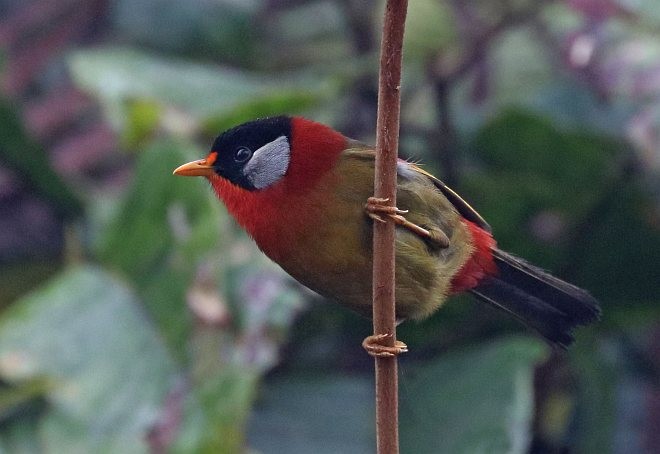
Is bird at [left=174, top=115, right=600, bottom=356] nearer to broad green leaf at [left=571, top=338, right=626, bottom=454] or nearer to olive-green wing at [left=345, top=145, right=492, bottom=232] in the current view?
olive-green wing at [left=345, top=145, right=492, bottom=232]

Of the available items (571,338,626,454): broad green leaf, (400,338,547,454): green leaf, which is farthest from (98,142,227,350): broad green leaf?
(571,338,626,454): broad green leaf

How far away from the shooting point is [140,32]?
188 inches

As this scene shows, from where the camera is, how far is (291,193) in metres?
2.28

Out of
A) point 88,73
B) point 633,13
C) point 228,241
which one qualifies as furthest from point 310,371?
point 633,13

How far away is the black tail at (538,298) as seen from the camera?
8.39ft

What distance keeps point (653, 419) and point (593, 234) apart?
0.64m

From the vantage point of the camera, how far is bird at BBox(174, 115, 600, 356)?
2240 mm

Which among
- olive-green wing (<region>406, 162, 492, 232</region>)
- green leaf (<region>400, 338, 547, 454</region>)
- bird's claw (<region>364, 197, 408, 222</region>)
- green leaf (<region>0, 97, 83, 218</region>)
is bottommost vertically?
bird's claw (<region>364, 197, 408, 222</region>)

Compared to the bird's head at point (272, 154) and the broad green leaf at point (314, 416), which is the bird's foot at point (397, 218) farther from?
the broad green leaf at point (314, 416)

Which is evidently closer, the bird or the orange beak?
the bird

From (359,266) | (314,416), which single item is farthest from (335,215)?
(314,416)

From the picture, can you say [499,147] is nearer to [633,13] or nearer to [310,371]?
[633,13]

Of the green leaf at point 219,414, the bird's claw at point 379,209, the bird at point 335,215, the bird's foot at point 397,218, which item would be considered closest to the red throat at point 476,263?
the bird at point 335,215

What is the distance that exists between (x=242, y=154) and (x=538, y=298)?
77 centimetres
